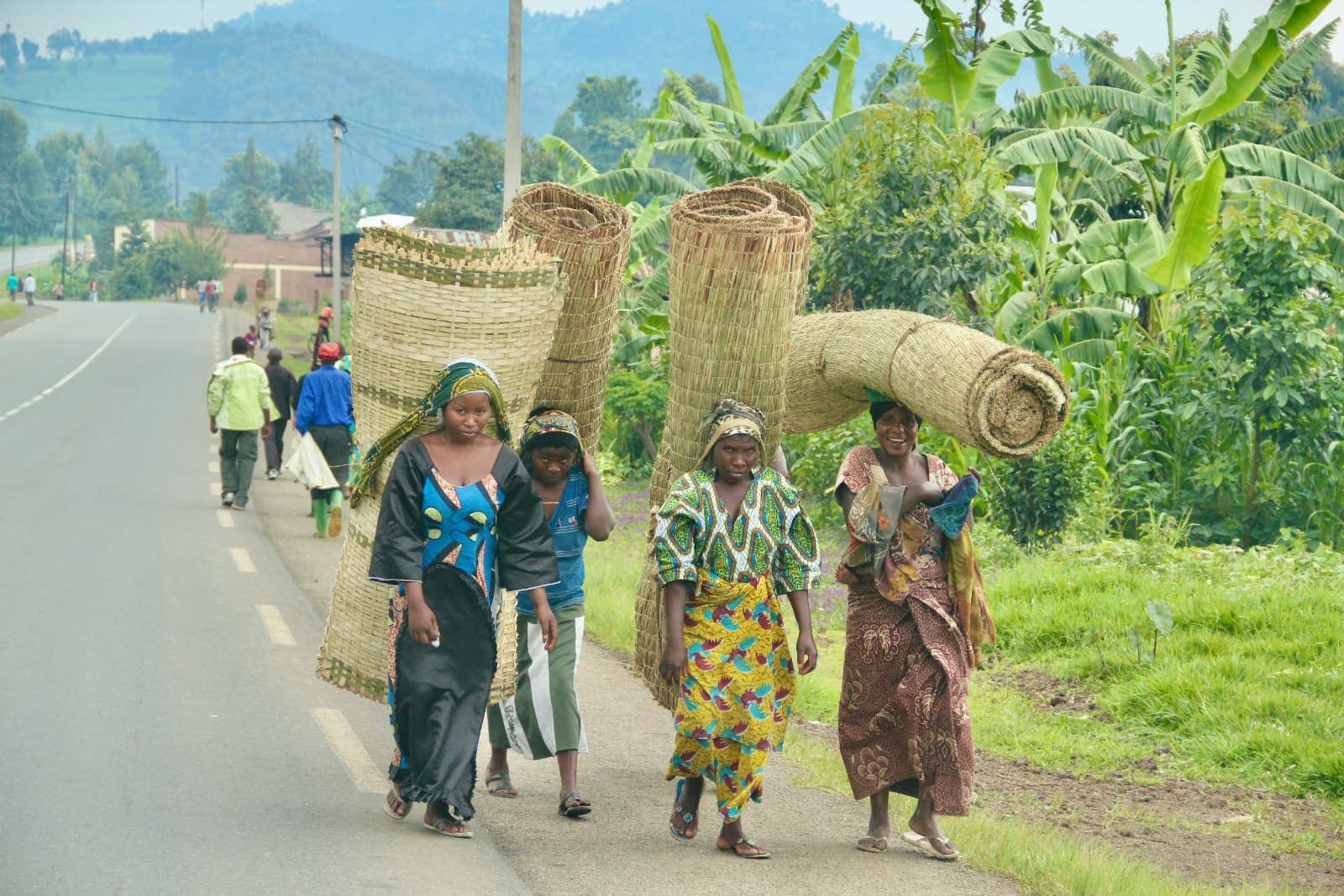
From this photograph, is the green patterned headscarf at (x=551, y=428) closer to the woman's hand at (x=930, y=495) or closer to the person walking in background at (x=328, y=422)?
the woman's hand at (x=930, y=495)

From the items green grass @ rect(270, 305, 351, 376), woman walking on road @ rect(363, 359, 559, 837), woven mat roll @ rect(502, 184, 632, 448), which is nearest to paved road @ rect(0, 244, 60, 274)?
green grass @ rect(270, 305, 351, 376)

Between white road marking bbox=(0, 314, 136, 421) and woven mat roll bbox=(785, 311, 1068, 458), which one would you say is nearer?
woven mat roll bbox=(785, 311, 1068, 458)

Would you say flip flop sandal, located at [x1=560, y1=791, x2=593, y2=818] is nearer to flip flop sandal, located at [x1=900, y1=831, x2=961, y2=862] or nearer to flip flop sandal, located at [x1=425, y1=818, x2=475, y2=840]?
flip flop sandal, located at [x1=425, y1=818, x2=475, y2=840]

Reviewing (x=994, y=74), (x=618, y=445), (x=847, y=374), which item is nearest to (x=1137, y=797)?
(x=847, y=374)

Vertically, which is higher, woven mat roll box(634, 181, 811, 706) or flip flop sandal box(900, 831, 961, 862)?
woven mat roll box(634, 181, 811, 706)

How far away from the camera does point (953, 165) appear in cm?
1244

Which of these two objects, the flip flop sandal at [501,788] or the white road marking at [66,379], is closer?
the flip flop sandal at [501,788]

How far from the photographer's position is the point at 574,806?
6.06 meters

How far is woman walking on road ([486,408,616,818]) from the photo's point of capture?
20.2 ft

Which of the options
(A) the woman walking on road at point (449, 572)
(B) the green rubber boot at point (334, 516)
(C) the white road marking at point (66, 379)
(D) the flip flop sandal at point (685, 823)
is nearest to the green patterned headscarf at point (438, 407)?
(A) the woman walking on road at point (449, 572)

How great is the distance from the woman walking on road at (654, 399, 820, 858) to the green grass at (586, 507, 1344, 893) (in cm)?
97

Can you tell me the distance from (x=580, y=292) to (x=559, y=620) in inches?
53.6

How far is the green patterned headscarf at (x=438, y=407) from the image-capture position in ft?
18.3

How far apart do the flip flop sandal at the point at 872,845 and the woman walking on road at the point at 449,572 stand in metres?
1.43
